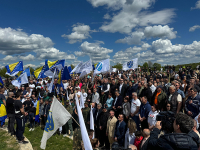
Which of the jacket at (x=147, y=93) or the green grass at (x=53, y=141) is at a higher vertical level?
the jacket at (x=147, y=93)

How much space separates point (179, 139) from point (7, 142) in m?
7.62

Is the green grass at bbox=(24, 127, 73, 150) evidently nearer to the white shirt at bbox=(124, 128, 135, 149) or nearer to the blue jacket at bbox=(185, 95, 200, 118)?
the white shirt at bbox=(124, 128, 135, 149)

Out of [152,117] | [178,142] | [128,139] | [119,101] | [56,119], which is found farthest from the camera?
[119,101]

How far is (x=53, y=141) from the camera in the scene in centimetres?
703

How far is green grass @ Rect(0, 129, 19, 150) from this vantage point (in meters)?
6.28

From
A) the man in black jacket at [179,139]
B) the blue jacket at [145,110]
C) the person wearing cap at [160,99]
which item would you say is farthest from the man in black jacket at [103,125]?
the man in black jacket at [179,139]

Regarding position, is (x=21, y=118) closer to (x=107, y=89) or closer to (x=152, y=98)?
(x=107, y=89)

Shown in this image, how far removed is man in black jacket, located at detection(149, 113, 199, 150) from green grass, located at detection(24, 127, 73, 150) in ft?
16.9

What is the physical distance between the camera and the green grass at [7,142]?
20.6ft

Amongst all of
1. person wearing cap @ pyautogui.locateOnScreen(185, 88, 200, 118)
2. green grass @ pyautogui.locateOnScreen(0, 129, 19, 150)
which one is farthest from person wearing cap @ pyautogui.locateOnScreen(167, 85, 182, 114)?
green grass @ pyautogui.locateOnScreen(0, 129, 19, 150)

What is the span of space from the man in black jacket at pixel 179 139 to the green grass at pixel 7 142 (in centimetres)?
645

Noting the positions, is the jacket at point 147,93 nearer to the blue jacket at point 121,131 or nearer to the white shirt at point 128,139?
the blue jacket at point 121,131

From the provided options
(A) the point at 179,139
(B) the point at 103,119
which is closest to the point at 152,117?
(B) the point at 103,119

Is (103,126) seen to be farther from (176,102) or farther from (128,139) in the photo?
(176,102)
